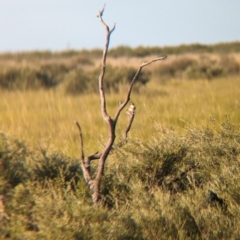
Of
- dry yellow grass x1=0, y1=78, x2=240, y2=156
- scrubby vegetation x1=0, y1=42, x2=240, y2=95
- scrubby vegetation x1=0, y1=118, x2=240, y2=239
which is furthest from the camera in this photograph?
scrubby vegetation x1=0, y1=42, x2=240, y2=95

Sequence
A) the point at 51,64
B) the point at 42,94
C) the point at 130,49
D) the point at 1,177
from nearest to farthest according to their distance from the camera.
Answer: the point at 1,177 → the point at 42,94 → the point at 51,64 → the point at 130,49

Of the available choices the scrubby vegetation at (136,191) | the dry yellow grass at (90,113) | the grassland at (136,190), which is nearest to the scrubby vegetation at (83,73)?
the dry yellow grass at (90,113)

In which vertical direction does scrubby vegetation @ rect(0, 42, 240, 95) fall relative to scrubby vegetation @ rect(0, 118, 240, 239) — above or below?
below

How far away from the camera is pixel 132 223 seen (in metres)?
3.61

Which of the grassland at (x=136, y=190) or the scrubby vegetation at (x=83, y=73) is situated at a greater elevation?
the grassland at (x=136, y=190)

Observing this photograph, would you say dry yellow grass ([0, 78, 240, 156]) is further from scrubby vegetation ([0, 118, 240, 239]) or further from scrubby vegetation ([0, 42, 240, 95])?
scrubby vegetation ([0, 42, 240, 95])

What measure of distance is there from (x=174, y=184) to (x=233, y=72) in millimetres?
19636

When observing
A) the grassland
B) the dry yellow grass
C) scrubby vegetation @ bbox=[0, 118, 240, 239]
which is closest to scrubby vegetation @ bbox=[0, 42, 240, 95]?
the dry yellow grass

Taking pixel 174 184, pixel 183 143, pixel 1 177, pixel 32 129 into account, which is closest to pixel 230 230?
pixel 174 184

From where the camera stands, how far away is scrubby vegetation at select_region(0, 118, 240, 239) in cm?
356

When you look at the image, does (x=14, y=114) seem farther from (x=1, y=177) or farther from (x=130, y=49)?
(x=130, y=49)

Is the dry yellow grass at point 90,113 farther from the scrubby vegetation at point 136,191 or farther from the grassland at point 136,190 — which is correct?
the scrubby vegetation at point 136,191

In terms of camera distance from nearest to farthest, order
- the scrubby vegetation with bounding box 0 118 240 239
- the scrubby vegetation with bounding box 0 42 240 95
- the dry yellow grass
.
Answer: the scrubby vegetation with bounding box 0 118 240 239, the dry yellow grass, the scrubby vegetation with bounding box 0 42 240 95

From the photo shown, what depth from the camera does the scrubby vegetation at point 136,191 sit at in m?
3.56
